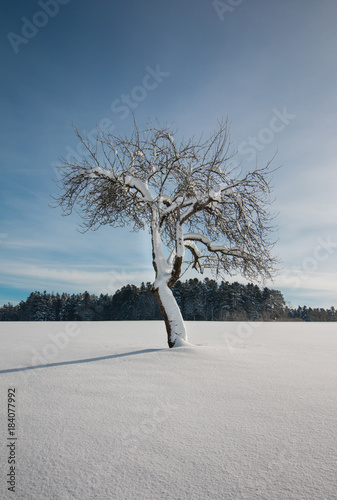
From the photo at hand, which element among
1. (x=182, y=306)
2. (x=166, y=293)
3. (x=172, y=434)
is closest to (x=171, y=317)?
(x=166, y=293)

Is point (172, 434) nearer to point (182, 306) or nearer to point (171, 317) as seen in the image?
point (171, 317)

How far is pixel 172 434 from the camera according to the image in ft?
7.05

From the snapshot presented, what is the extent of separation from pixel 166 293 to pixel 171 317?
61 cm

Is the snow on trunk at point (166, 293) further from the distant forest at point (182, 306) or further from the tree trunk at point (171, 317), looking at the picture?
the distant forest at point (182, 306)

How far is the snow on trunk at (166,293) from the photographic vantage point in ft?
21.0

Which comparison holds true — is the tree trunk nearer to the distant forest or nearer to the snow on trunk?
the snow on trunk

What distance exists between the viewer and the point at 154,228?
7.65 meters

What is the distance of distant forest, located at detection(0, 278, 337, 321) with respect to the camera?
60406 millimetres

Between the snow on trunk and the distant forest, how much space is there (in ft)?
159

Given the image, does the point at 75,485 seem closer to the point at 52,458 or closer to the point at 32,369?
the point at 52,458

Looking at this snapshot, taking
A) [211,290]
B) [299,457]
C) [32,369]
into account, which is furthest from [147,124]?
[211,290]

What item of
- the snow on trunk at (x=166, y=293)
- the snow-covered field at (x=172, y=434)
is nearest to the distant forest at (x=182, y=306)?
the snow on trunk at (x=166, y=293)

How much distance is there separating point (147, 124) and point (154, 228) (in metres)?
3.34

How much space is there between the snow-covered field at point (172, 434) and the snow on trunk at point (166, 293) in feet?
7.81
